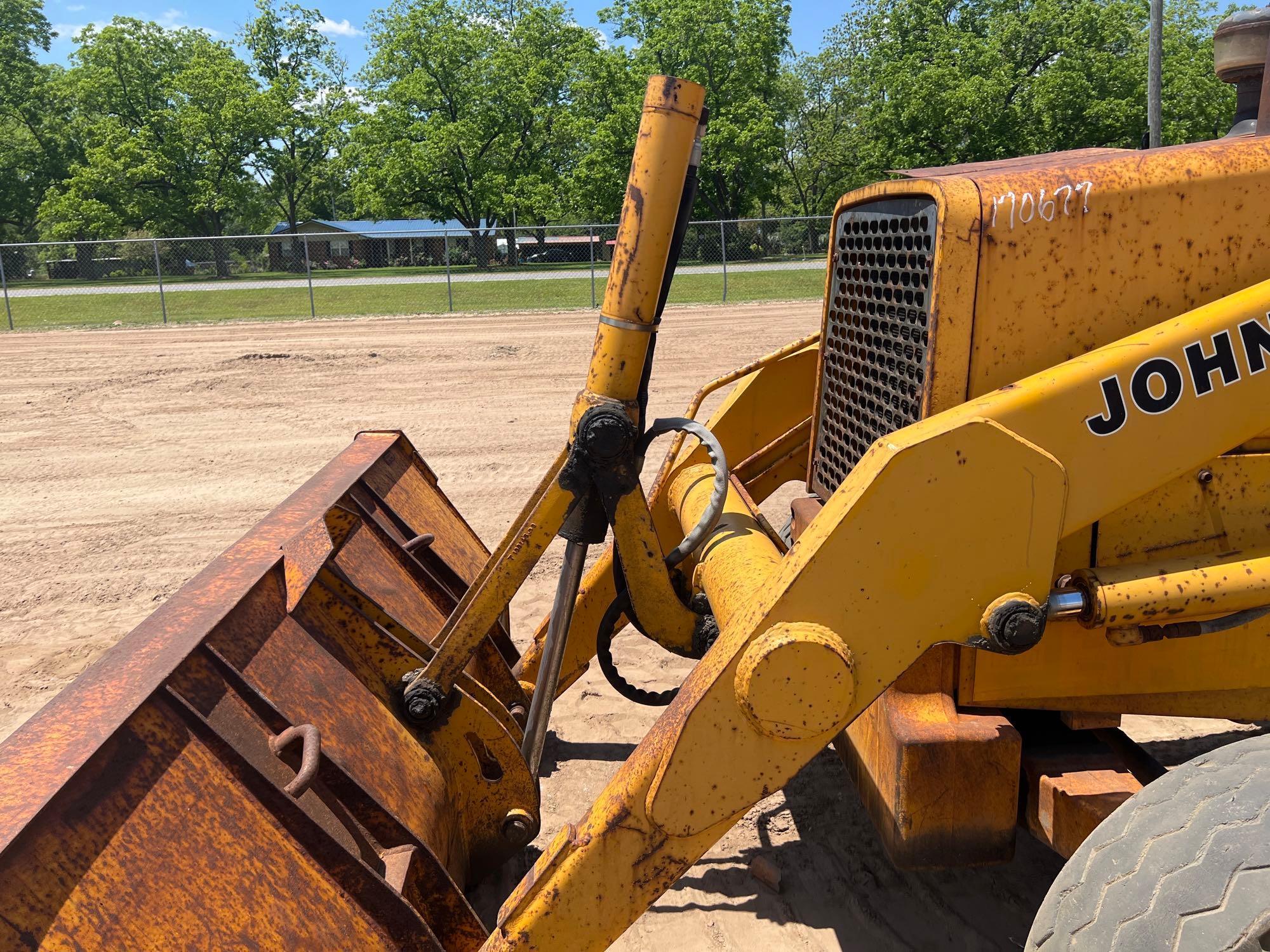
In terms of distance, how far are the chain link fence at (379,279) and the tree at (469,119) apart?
9067 mm

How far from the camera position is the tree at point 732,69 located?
44.0m

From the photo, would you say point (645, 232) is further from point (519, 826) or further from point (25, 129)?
point (25, 129)

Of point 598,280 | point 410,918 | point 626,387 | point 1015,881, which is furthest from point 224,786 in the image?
point 598,280

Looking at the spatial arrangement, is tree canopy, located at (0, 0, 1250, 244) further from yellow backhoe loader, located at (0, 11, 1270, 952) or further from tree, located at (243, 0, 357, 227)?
yellow backhoe loader, located at (0, 11, 1270, 952)

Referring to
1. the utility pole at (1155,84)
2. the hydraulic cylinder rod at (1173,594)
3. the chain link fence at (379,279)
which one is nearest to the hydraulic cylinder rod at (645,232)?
the hydraulic cylinder rod at (1173,594)

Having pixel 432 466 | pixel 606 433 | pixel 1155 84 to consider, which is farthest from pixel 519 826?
pixel 432 466

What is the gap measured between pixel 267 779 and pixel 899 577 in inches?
50.3

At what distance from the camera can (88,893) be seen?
67.5 inches

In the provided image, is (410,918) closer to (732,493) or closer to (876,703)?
(876,703)

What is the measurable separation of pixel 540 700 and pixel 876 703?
2.90 ft

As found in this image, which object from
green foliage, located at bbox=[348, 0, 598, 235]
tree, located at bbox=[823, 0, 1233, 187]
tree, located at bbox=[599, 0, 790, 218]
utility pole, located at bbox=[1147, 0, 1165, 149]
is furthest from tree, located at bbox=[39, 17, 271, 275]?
utility pole, located at bbox=[1147, 0, 1165, 149]

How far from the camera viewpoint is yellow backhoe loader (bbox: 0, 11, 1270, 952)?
70.5 inches

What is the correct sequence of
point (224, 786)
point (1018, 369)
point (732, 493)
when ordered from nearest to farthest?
1. point (224, 786)
2. point (1018, 369)
3. point (732, 493)

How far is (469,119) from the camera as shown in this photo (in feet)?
156
